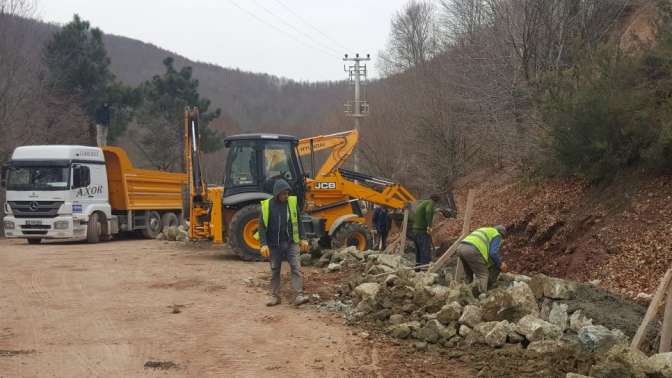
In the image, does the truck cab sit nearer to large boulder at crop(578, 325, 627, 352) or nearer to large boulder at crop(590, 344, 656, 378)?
large boulder at crop(578, 325, 627, 352)

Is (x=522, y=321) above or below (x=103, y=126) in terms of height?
below

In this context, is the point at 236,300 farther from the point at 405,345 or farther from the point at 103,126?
the point at 103,126

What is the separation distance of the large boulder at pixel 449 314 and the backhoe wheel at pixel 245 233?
6.59 metres

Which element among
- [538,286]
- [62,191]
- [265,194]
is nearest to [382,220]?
[265,194]

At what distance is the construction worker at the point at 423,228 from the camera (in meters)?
12.2

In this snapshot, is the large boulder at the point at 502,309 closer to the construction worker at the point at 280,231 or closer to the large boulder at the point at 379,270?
the large boulder at the point at 379,270

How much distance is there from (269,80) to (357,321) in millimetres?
90912

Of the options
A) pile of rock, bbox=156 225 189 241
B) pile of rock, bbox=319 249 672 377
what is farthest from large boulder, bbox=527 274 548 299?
pile of rock, bbox=156 225 189 241

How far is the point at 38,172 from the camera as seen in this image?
18.4 m

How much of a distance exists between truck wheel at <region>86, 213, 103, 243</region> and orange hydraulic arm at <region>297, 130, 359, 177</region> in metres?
7.42

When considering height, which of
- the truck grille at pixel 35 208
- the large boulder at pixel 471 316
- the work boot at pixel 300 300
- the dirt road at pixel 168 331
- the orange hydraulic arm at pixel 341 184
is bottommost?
the dirt road at pixel 168 331

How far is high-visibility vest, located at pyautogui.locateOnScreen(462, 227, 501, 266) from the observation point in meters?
8.89

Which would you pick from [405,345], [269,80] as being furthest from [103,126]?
[269,80]

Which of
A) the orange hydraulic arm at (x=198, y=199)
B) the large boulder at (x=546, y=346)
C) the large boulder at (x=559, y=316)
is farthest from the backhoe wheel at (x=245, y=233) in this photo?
the large boulder at (x=546, y=346)
